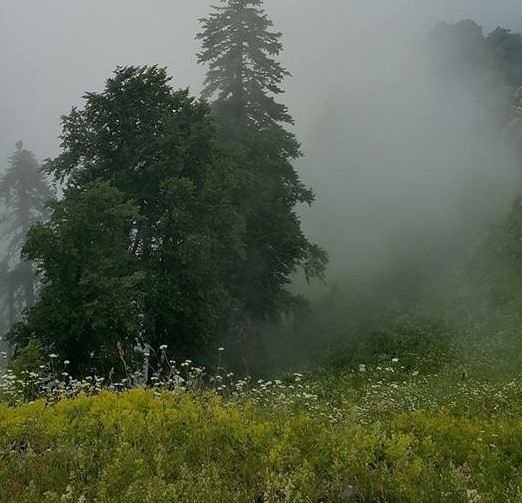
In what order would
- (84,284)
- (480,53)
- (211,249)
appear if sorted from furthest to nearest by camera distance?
(480,53), (211,249), (84,284)

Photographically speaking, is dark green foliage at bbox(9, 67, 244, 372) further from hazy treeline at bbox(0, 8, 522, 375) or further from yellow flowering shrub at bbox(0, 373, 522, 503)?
yellow flowering shrub at bbox(0, 373, 522, 503)

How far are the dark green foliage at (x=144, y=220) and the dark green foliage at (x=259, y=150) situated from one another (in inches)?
165

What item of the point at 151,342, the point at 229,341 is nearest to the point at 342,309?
the point at 229,341

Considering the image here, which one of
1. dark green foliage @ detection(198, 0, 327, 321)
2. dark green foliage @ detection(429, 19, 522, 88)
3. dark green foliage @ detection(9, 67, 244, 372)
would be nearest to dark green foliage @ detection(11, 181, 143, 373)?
dark green foliage @ detection(9, 67, 244, 372)

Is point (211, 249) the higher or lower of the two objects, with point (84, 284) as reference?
higher

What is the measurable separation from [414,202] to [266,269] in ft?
66.9

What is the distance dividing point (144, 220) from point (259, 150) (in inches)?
374

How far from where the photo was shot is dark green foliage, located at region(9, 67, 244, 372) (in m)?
18.8

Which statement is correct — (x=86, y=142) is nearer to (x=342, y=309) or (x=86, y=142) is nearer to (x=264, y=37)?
(x=264, y=37)

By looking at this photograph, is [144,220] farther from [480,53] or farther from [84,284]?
[480,53]

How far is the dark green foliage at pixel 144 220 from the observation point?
18750 mm

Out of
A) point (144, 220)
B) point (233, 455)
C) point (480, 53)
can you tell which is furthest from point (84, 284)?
point (480, 53)

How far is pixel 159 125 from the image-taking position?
23516 millimetres

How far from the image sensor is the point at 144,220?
22469 mm
